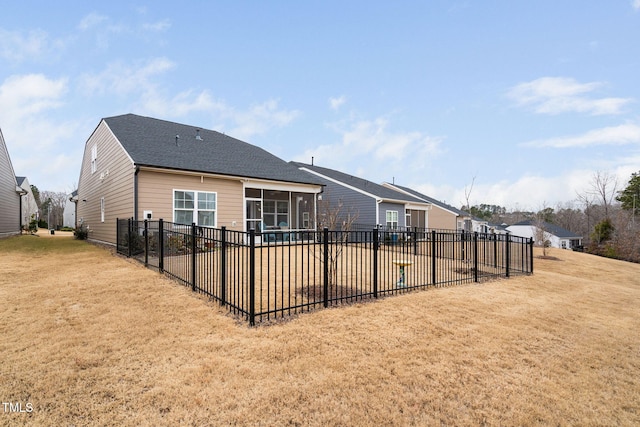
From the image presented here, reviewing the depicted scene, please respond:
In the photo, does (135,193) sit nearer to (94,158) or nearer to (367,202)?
(94,158)

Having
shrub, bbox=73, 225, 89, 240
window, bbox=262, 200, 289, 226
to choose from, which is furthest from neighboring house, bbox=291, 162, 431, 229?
shrub, bbox=73, 225, 89, 240

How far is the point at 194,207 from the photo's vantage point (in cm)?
1205

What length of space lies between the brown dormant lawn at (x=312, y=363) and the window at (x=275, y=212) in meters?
11.6

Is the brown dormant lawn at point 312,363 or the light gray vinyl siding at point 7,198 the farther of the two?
the light gray vinyl siding at point 7,198

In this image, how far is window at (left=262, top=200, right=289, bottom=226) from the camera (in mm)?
17312

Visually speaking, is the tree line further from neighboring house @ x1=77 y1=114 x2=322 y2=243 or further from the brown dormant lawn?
the brown dormant lawn

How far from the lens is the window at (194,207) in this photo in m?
11.7

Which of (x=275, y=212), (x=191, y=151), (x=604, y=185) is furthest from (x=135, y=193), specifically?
(x=604, y=185)

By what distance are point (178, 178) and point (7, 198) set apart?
50.8 ft

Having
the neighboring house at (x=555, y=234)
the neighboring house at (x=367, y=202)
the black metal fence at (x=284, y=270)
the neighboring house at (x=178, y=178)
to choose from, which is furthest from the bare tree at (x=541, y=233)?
the neighboring house at (x=178, y=178)

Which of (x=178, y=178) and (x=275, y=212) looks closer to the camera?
(x=178, y=178)

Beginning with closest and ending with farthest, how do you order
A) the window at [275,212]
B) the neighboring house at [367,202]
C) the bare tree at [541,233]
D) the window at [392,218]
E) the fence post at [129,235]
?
1. the fence post at [129,235]
2. the window at [275,212]
3. the neighboring house at [367,202]
4. the bare tree at [541,233]
5. the window at [392,218]

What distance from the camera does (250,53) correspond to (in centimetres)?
1379

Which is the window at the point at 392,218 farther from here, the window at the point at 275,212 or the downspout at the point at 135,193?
the downspout at the point at 135,193
